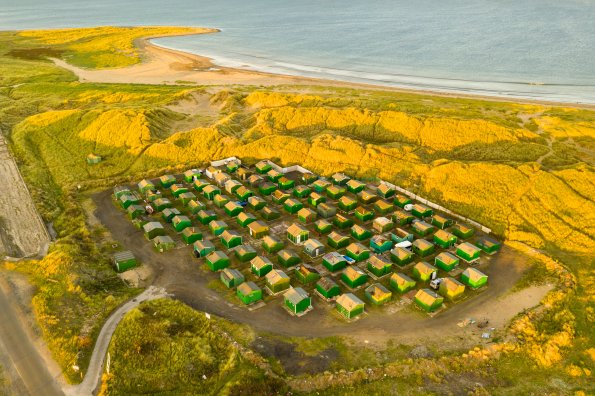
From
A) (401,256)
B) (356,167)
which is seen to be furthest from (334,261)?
(356,167)

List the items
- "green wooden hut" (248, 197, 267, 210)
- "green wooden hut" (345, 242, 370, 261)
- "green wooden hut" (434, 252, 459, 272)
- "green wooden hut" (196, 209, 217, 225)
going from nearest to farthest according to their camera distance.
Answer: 1. "green wooden hut" (434, 252, 459, 272)
2. "green wooden hut" (345, 242, 370, 261)
3. "green wooden hut" (196, 209, 217, 225)
4. "green wooden hut" (248, 197, 267, 210)

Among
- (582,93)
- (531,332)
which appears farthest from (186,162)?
(582,93)

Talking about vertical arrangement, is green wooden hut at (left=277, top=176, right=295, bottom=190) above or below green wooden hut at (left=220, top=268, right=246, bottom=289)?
above

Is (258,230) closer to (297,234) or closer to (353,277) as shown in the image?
(297,234)

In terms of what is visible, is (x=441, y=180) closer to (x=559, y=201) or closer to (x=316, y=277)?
(x=559, y=201)

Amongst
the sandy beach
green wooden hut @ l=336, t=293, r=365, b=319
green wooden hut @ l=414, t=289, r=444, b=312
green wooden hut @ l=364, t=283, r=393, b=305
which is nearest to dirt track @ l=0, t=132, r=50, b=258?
green wooden hut @ l=336, t=293, r=365, b=319

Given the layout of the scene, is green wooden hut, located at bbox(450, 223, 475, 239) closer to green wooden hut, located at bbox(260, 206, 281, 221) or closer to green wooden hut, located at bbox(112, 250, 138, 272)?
green wooden hut, located at bbox(260, 206, 281, 221)
